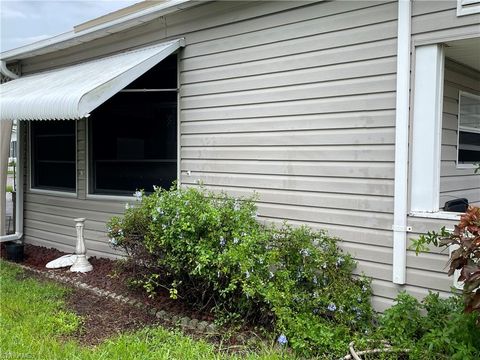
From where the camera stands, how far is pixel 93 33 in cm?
682

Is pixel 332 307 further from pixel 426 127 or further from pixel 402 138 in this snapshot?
pixel 426 127

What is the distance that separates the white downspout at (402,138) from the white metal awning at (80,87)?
9.87 ft

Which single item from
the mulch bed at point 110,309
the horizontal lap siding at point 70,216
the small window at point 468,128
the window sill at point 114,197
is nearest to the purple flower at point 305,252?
the mulch bed at point 110,309

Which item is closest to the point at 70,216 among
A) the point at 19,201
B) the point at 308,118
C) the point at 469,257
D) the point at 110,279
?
the point at 19,201

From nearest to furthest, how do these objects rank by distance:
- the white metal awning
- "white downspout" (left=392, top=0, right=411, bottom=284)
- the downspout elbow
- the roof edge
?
1. "white downspout" (left=392, top=0, right=411, bottom=284)
2. the white metal awning
3. the roof edge
4. the downspout elbow

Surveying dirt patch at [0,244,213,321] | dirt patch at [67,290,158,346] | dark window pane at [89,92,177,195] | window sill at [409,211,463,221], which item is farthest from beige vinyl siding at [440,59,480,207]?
dark window pane at [89,92,177,195]

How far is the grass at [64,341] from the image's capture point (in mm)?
3613

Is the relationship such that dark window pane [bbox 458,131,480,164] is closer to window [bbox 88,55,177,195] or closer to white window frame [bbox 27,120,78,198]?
window [bbox 88,55,177,195]

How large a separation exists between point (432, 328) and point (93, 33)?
5.99 metres

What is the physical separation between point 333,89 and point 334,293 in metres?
1.96

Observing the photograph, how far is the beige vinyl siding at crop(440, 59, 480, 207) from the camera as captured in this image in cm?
468

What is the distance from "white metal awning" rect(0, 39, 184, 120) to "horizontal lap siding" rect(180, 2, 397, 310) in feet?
2.13

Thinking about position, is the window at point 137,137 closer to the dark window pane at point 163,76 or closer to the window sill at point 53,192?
the dark window pane at point 163,76

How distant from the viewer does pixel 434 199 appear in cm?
386
